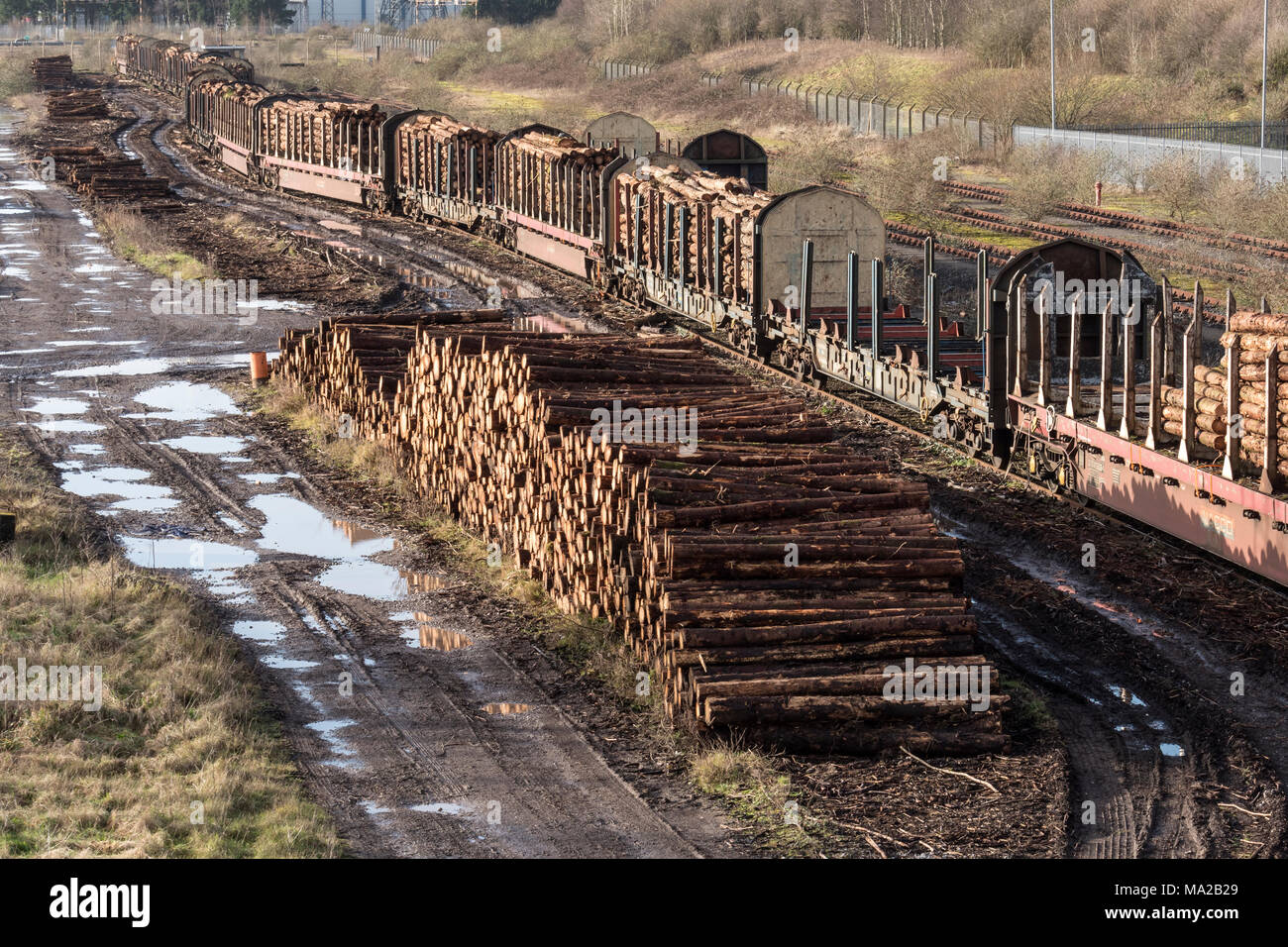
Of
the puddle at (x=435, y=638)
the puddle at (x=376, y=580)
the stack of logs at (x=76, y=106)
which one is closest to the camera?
→ the puddle at (x=435, y=638)

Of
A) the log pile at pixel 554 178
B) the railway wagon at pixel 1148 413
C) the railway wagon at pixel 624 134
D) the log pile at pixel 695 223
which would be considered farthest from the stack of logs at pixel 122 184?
the railway wagon at pixel 1148 413

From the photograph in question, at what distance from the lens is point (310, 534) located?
1906 centimetres

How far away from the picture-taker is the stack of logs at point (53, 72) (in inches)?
→ 3841

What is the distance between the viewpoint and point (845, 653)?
12.5 meters

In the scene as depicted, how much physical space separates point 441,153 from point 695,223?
16.7 m

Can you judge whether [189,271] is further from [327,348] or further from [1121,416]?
[1121,416]

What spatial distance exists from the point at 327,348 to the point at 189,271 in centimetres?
1598

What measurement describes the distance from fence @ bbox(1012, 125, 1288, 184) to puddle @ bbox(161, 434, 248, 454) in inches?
1212

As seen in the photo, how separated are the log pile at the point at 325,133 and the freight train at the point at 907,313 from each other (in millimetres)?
1975

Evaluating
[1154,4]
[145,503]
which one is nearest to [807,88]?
[1154,4]

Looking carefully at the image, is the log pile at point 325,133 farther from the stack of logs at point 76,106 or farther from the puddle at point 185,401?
the stack of logs at point 76,106

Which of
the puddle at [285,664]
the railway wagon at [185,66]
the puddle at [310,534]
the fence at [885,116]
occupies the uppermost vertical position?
the railway wagon at [185,66]

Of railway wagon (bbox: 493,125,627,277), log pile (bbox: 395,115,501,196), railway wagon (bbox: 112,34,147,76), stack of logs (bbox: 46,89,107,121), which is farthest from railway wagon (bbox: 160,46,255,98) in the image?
railway wagon (bbox: 493,125,627,277)

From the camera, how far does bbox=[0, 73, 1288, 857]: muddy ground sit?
1092 centimetres
